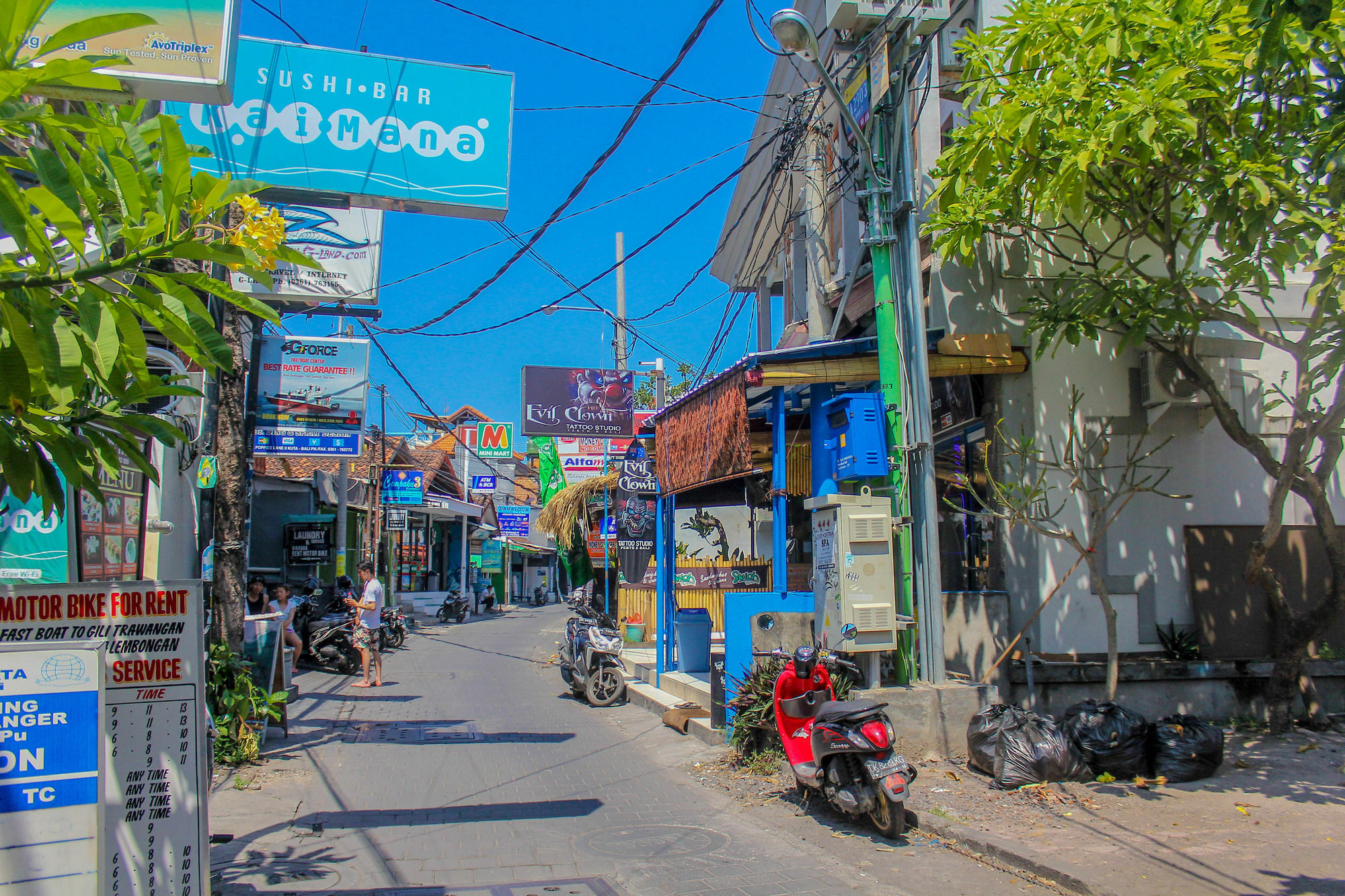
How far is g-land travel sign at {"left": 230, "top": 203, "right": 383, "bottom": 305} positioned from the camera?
11.0 meters

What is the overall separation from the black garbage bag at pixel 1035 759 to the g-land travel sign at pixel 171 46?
24.4ft

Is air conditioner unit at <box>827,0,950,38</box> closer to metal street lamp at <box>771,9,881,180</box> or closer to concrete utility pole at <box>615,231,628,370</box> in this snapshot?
metal street lamp at <box>771,9,881,180</box>

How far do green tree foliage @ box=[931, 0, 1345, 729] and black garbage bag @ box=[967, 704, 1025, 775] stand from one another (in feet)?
8.80

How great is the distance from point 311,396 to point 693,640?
23.4ft

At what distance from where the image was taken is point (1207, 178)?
22.0 feet

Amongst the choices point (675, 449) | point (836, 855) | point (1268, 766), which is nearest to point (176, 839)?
point (836, 855)

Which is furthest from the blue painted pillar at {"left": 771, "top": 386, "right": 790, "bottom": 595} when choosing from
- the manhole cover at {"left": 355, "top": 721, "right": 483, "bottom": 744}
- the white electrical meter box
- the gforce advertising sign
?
the gforce advertising sign

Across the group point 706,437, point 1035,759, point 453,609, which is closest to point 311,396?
point 706,437

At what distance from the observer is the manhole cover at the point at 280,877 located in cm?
518

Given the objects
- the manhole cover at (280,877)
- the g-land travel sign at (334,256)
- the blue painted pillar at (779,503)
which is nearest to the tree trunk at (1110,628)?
the blue painted pillar at (779,503)

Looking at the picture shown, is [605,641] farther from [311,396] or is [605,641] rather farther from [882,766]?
[882,766]

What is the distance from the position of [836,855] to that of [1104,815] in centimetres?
194

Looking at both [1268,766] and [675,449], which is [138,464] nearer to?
[1268,766]

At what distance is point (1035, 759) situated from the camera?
6688 millimetres
